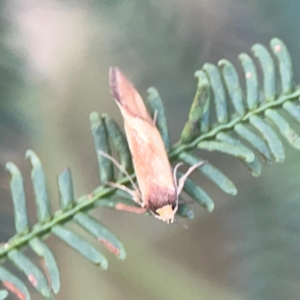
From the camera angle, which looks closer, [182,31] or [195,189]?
[195,189]

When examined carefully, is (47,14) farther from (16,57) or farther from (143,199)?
(143,199)

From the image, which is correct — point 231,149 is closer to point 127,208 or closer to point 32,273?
point 127,208

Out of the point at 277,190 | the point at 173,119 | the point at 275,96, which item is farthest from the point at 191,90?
the point at 275,96

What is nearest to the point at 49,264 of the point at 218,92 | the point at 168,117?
the point at 218,92

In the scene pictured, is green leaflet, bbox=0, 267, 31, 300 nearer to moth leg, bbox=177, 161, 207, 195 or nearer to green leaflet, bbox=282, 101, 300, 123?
moth leg, bbox=177, 161, 207, 195

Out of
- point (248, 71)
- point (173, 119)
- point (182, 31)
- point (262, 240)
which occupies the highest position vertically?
point (182, 31)

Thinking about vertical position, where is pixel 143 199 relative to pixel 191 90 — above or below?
below

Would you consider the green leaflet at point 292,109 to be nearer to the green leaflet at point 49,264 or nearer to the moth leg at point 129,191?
the moth leg at point 129,191
